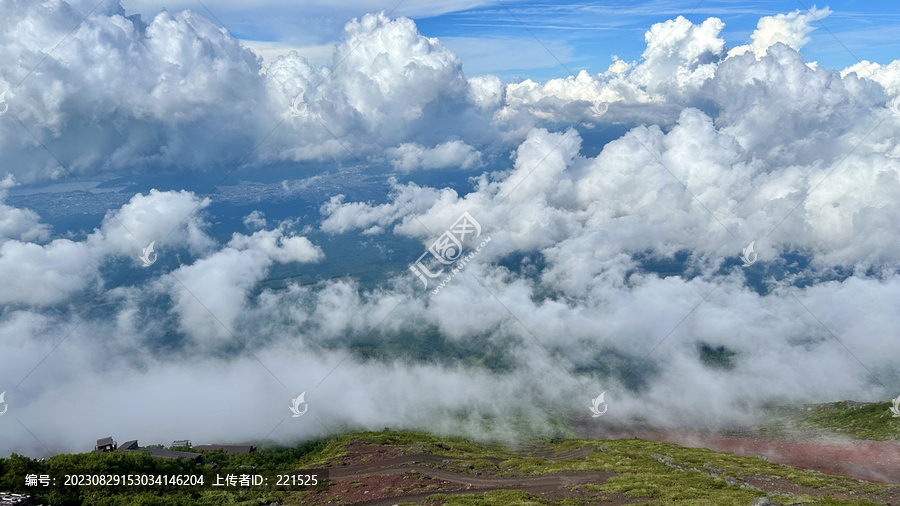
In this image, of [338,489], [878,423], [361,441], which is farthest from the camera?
[878,423]

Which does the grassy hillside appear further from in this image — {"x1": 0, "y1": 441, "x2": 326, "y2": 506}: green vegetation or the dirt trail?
the dirt trail

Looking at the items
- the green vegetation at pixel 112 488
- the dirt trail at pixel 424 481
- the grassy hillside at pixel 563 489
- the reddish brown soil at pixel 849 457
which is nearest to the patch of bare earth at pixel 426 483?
the dirt trail at pixel 424 481

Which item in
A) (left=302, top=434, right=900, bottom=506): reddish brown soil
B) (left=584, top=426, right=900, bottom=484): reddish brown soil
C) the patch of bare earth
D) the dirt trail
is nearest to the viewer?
(left=302, top=434, right=900, bottom=506): reddish brown soil

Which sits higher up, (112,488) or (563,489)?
(112,488)

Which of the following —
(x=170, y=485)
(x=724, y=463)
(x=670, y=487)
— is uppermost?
(x=170, y=485)

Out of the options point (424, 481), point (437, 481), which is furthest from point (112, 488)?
point (437, 481)

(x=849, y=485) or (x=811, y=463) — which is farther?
(x=811, y=463)

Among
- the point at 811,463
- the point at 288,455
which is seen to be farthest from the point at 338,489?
the point at 811,463

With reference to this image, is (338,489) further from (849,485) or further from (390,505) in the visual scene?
(849,485)

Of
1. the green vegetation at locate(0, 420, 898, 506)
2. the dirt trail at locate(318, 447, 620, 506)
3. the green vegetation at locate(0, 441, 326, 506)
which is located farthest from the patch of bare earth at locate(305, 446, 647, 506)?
the green vegetation at locate(0, 441, 326, 506)

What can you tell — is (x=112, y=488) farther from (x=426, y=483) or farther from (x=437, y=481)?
(x=437, y=481)

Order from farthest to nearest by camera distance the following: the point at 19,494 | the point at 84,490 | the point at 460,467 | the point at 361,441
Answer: the point at 361,441
the point at 460,467
the point at 84,490
the point at 19,494
